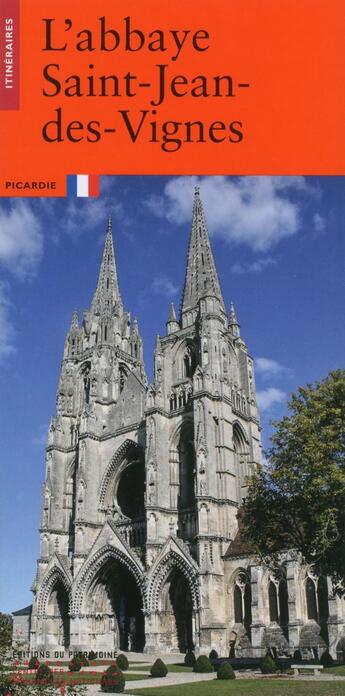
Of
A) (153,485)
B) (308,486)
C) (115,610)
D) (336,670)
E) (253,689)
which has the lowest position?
(336,670)

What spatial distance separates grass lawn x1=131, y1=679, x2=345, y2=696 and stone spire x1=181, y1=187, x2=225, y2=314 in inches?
1363

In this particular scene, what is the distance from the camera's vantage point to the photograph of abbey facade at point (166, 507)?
3803 centimetres

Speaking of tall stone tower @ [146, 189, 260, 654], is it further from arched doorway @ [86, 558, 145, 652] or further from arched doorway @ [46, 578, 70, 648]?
arched doorway @ [46, 578, 70, 648]

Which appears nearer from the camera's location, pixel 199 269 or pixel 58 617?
pixel 58 617

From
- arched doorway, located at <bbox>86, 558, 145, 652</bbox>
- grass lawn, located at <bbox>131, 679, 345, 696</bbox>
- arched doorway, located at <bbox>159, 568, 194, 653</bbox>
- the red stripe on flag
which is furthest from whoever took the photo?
arched doorway, located at <bbox>86, 558, 145, 652</bbox>

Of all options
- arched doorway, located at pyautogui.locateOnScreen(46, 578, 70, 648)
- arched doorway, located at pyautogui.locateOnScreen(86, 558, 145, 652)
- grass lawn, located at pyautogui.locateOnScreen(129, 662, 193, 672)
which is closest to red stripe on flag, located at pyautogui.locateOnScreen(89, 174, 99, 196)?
grass lawn, located at pyautogui.locateOnScreen(129, 662, 193, 672)

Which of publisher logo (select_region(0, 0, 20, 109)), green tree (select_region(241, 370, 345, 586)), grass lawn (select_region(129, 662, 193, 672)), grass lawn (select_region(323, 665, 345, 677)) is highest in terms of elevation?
publisher logo (select_region(0, 0, 20, 109))

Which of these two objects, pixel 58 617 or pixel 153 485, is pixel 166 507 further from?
pixel 58 617

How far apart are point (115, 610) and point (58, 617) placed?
5382mm

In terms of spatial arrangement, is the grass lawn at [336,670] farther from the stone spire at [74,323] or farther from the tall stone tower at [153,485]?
the stone spire at [74,323]

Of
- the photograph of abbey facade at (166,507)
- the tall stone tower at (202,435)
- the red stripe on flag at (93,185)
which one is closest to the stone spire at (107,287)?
the photograph of abbey facade at (166,507)

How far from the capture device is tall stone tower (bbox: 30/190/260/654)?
40.5 m

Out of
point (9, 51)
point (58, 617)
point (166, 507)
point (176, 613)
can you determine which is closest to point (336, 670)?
point (176, 613)

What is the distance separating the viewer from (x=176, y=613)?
41.7 metres
